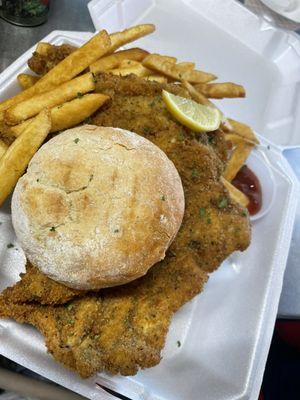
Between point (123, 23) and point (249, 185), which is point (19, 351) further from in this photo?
point (123, 23)

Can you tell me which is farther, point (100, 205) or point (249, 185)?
point (249, 185)

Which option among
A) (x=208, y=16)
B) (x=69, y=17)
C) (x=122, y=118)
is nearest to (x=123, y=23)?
(x=69, y=17)

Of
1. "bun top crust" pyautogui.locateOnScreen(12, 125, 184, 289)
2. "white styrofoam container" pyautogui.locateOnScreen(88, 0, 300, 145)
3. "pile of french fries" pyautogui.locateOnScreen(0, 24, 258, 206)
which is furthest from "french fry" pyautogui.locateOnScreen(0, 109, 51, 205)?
"white styrofoam container" pyautogui.locateOnScreen(88, 0, 300, 145)

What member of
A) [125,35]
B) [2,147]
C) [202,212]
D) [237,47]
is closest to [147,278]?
[202,212]

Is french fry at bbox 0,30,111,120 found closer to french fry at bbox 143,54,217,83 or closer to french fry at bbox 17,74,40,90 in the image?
french fry at bbox 17,74,40,90

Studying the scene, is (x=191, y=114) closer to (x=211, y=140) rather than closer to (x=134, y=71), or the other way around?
(x=211, y=140)

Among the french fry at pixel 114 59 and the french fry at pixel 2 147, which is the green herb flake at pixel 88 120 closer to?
the french fry at pixel 114 59

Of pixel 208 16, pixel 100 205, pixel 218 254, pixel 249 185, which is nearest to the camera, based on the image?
pixel 100 205
